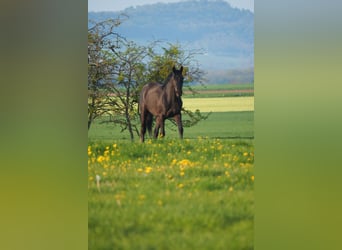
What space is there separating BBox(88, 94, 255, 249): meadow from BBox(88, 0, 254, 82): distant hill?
508mm

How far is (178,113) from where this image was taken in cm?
519

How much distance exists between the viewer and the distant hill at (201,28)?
5.05 meters

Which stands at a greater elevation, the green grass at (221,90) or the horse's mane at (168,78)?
the horse's mane at (168,78)

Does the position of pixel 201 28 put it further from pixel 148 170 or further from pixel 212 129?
pixel 148 170

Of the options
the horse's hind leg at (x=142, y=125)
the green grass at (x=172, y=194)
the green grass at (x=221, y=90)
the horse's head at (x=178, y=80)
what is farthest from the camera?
the horse's hind leg at (x=142, y=125)

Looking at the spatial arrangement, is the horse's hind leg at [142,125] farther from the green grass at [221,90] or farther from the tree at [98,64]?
the green grass at [221,90]

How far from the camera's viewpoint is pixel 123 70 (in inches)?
209

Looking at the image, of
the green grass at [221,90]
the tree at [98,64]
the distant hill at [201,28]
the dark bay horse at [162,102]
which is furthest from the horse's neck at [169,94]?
the tree at [98,64]

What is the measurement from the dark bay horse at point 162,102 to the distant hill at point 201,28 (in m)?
0.31

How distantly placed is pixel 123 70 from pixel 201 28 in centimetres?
84

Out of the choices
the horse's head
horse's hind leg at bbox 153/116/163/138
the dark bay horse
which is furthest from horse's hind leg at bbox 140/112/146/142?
the horse's head

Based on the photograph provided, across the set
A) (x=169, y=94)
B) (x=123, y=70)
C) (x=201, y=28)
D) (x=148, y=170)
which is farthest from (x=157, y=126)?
(x=201, y=28)
